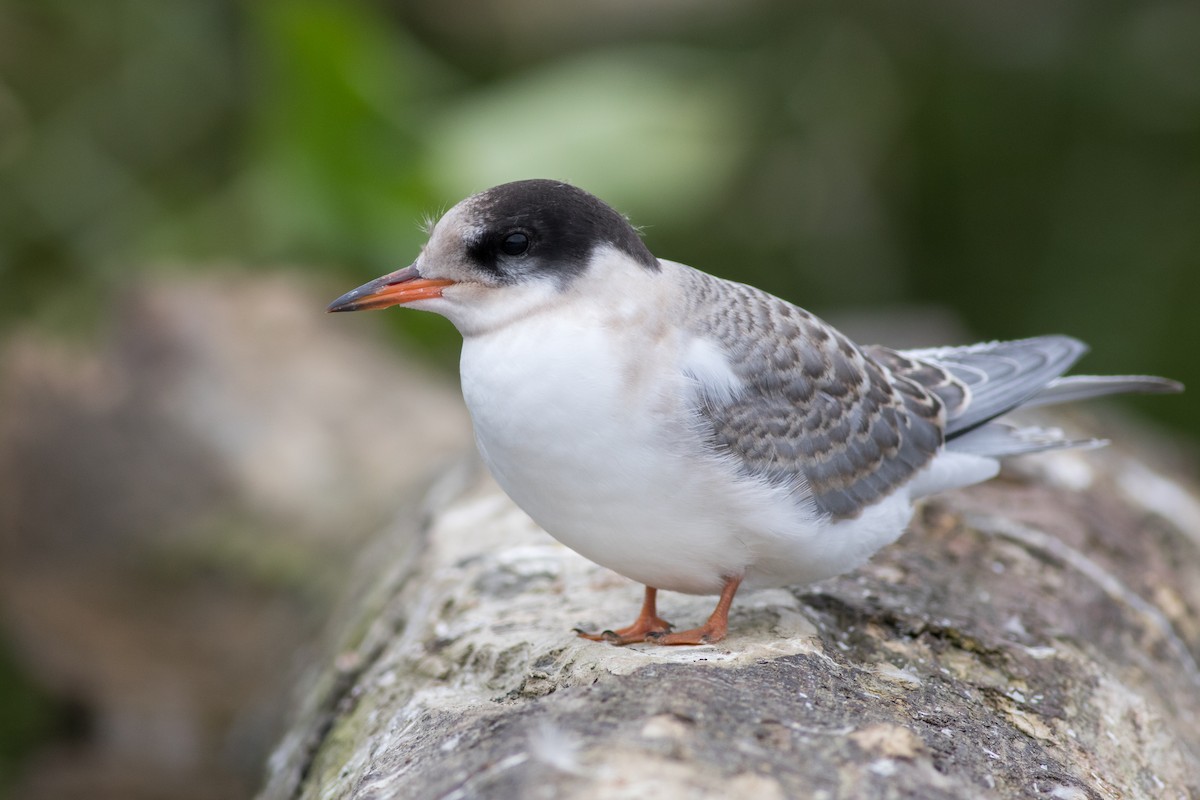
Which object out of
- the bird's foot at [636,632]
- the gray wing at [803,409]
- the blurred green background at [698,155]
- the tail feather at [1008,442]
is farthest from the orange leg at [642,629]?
the blurred green background at [698,155]

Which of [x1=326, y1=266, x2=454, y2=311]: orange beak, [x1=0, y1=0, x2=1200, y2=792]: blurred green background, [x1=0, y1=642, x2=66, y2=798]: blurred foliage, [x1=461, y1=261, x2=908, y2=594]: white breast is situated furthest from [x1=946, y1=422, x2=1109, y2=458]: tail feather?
[x1=0, y1=0, x2=1200, y2=792]: blurred green background

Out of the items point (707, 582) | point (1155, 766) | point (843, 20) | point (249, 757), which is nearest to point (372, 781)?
point (707, 582)

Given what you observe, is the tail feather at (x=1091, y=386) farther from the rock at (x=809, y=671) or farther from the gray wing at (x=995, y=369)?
the rock at (x=809, y=671)

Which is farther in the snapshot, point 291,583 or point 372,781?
point 291,583

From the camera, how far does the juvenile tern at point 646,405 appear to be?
11.4 ft

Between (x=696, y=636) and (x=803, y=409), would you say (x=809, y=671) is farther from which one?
(x=803, y=409)

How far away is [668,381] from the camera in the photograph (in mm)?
3537

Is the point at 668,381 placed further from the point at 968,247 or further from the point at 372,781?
the point at 968,247

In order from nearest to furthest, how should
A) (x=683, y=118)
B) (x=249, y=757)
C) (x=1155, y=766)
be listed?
(x=1155, y=766) < (x=249, y=757) < (x=683, y=118)

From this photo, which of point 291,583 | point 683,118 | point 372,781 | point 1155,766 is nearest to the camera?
point 372,781

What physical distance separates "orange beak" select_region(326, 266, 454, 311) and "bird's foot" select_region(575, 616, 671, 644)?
98cm

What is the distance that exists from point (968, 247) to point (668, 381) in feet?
25.1

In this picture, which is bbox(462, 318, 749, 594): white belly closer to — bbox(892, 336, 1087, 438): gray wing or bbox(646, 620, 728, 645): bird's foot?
bbox(646, 620, 728, 645): bird's foot

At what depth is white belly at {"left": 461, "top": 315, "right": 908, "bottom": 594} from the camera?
3.44 metres
